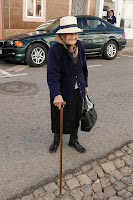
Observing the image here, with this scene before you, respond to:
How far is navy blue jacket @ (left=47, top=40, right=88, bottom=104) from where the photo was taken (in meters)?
2.99

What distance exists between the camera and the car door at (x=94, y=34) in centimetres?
976

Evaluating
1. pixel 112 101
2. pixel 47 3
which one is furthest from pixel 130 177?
pixel 47 3

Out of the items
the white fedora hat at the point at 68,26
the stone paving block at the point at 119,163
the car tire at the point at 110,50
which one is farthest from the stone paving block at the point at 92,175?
the car tire at the point at 110,50

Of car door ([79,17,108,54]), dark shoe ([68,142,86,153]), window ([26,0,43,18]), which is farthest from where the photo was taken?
window ([26,0,43,18])

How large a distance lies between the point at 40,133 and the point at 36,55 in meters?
5.17

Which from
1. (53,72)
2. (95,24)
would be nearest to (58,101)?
(53,72)

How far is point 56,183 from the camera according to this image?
2.96 m

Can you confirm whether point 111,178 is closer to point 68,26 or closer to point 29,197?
point 29,197

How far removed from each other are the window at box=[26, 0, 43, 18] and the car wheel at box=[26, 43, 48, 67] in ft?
23.3

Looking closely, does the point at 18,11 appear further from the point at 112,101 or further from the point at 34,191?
the point at 34,191

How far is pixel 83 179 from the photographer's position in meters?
3.05

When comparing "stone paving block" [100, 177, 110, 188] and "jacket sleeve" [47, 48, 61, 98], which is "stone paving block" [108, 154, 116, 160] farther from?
"jacket sleeve" [47, 48, 61, 98]

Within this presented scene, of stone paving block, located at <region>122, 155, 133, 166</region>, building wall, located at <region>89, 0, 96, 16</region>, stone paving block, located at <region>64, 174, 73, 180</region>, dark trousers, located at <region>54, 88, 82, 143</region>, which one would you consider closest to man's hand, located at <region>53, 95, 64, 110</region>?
dark trousers, located at <region>54, 88, 82, 143</region>

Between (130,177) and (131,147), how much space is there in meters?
0.75
